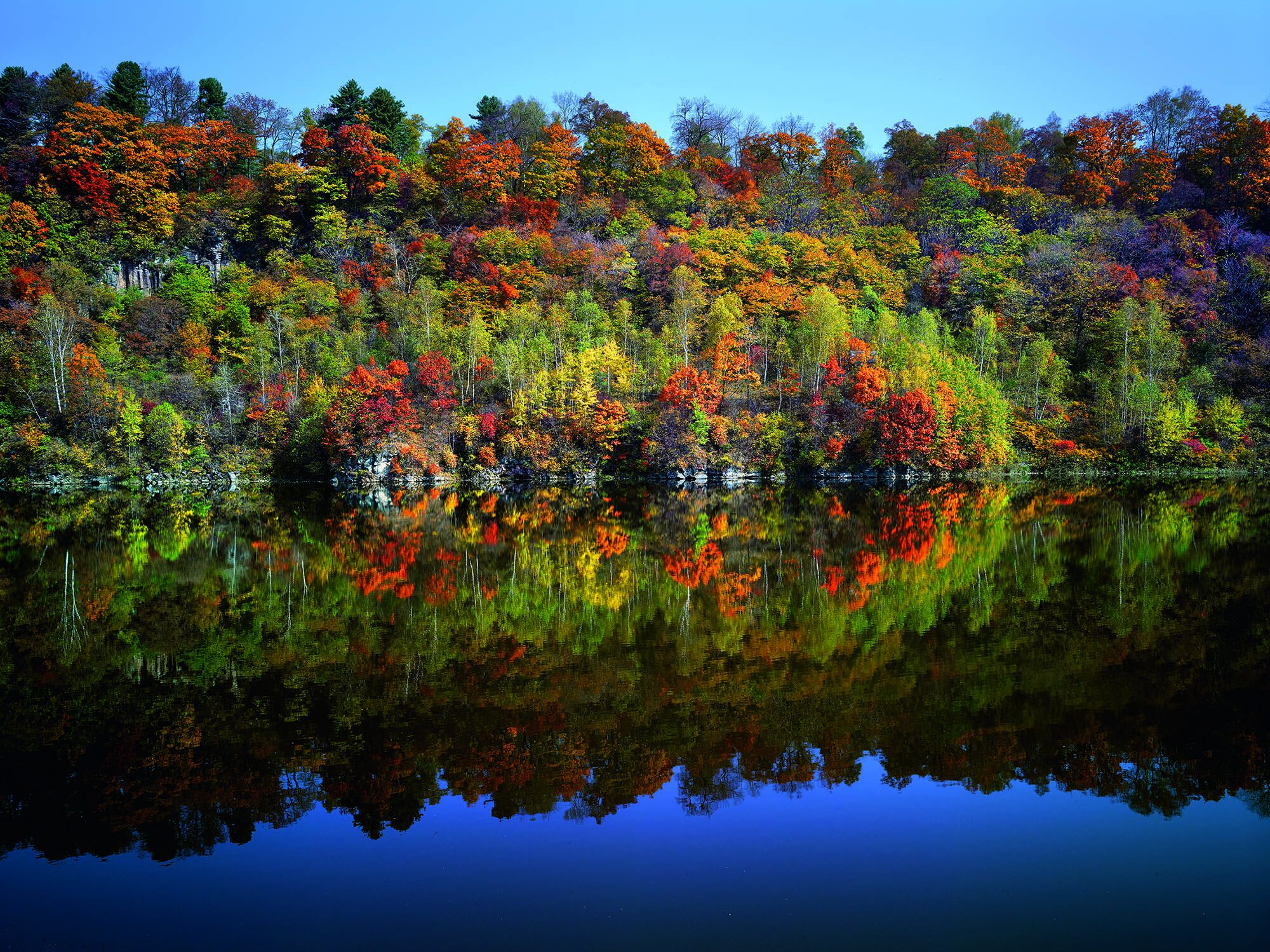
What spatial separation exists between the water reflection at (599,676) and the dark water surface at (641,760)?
0.19ft

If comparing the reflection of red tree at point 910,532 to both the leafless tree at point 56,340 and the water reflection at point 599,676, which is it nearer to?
the water reflection at point 599,676

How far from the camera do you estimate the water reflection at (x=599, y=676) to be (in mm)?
7938

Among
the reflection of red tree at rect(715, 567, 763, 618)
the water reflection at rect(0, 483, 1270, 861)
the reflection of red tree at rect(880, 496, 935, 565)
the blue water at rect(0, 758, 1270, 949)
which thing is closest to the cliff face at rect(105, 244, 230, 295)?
the water reflection at rect(0, 483, 1270, 861)

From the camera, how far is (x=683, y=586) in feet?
53.9

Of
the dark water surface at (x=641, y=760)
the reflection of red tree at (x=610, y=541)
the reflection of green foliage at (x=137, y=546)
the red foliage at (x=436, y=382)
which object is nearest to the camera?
the dark water surface at (x=641, y=760)

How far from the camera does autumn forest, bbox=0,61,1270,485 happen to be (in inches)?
1906

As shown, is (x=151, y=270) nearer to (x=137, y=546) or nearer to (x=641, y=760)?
(x=137, y=546)

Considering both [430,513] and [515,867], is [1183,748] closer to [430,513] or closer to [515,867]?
[515,867]

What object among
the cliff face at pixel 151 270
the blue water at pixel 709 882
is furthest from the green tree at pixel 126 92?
the blue water at pixel 709 882

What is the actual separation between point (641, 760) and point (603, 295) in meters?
55.7

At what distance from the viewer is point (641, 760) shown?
8.48 m

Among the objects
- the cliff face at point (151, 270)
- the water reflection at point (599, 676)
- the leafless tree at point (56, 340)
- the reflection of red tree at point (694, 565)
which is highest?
the cliff face at point (151, 270)

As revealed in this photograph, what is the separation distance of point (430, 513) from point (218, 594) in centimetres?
1536

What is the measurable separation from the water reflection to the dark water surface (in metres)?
0.06
